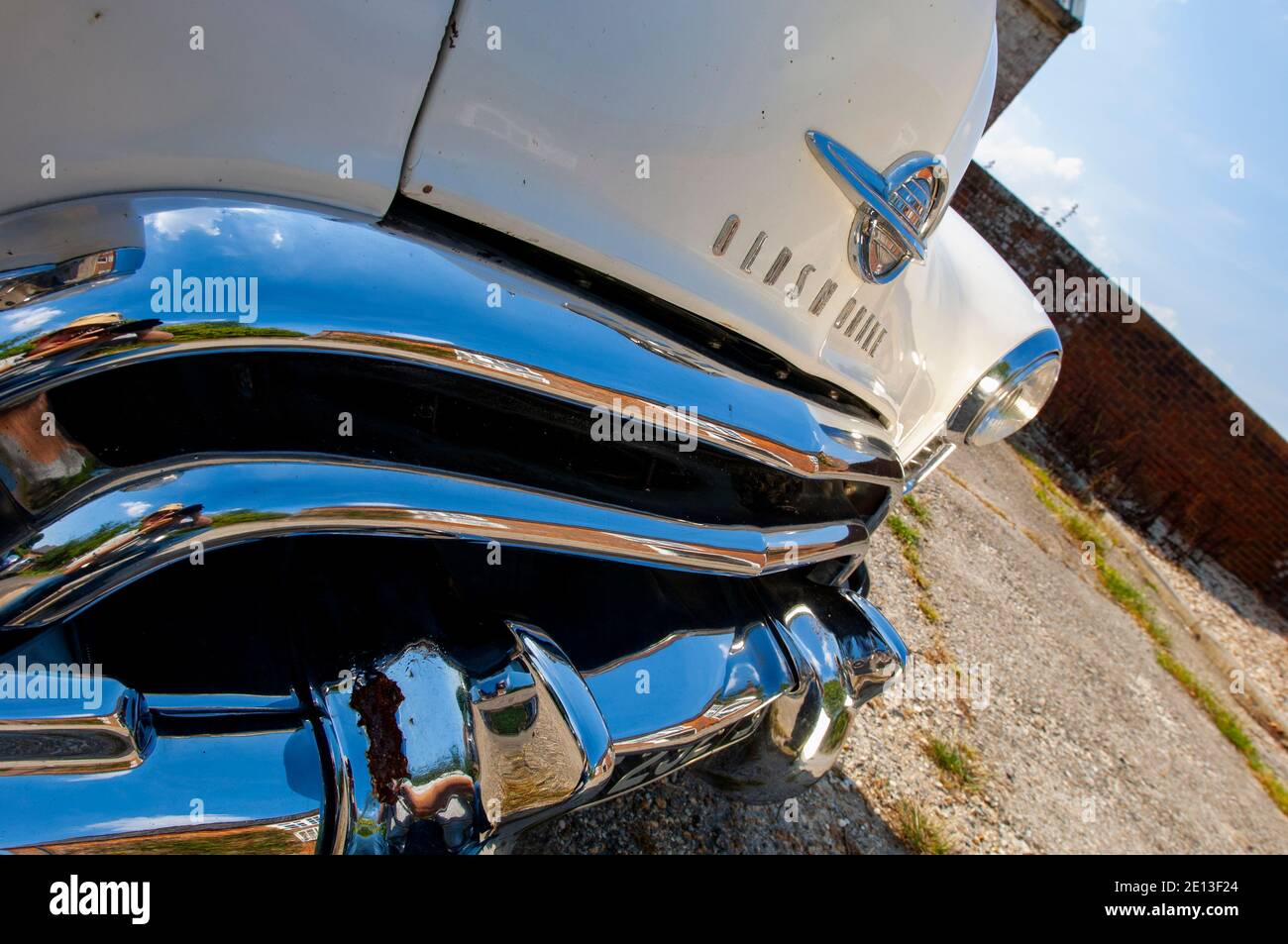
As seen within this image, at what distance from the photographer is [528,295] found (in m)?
1.01

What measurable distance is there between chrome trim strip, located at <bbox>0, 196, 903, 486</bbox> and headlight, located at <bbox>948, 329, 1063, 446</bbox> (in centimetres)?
114

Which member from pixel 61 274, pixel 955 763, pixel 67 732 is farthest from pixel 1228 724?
pixel 61 274

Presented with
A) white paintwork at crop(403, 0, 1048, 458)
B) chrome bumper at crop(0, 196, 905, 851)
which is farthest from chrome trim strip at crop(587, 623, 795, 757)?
white paintwork at crop(403, 0, 1048, 458)

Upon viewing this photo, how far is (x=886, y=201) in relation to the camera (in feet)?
4.35

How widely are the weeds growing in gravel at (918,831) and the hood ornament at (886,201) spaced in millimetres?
1584

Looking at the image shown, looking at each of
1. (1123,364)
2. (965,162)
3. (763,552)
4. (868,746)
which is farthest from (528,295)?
(1123,364)

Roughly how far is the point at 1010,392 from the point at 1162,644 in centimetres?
373

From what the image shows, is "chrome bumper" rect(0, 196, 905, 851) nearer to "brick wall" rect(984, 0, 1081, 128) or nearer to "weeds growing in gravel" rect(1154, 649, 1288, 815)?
"weeds growing in gravel" rect(1154, 649, 1288, 815)

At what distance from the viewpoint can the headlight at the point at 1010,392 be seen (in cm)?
205

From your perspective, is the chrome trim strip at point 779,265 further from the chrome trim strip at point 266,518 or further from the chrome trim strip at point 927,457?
the chrome trim strip at point 927,457

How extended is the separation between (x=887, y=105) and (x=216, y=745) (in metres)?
1.22

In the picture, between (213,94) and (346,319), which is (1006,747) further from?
(213,94)

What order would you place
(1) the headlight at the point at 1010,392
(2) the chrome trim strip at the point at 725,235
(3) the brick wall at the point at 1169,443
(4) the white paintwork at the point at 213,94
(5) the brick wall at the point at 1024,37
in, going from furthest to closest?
(5) the brick wall at the point at 1024,37
(3) the brick wall at the point at 1169,443
(1) the headlight at the point at 1010,392
(2) the chrome trim strip at the point at 725,235
(4) the white paintwork at the point at 213,94

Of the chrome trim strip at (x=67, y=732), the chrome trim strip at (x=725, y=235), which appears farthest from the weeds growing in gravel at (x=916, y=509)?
the chrome trim strip at (x=67, y=732)
